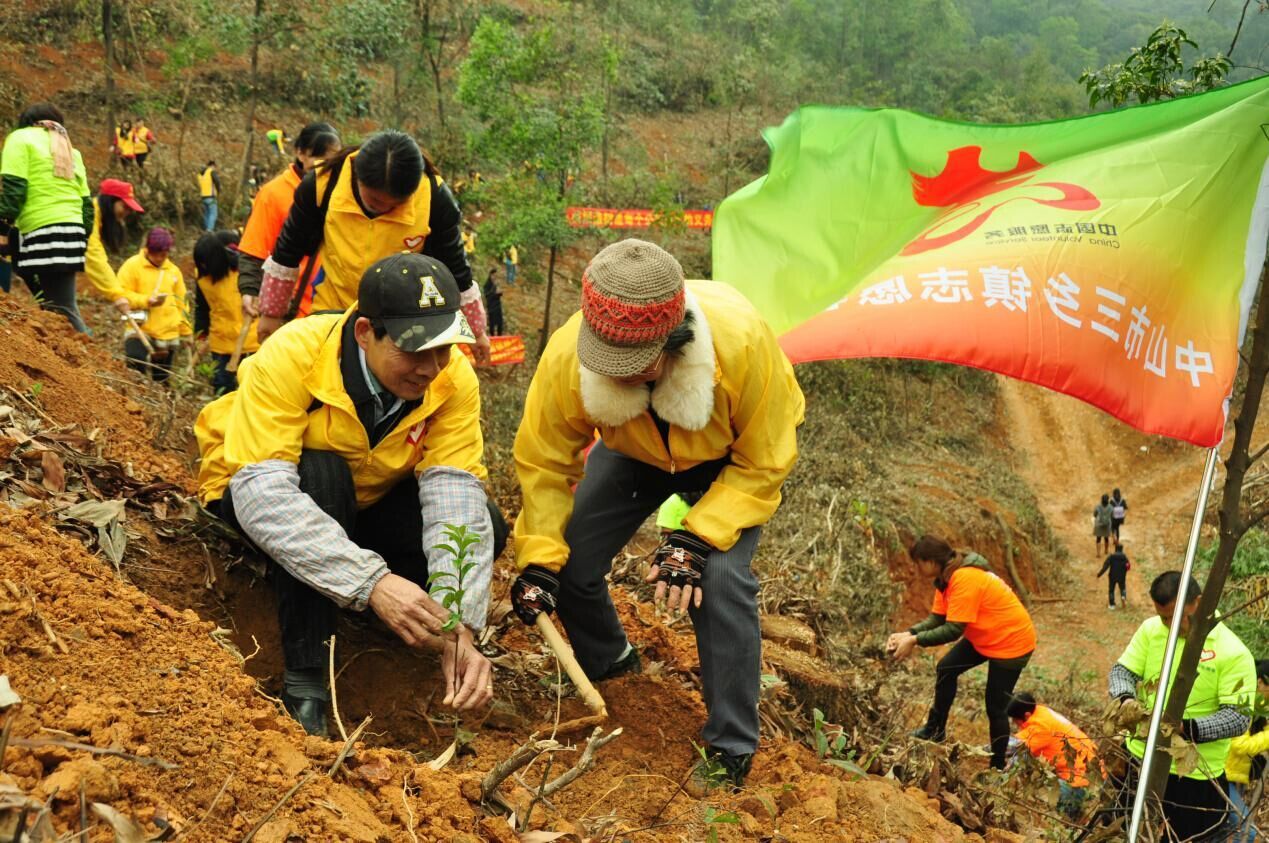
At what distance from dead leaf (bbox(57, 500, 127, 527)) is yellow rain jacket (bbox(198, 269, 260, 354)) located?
11.4ft

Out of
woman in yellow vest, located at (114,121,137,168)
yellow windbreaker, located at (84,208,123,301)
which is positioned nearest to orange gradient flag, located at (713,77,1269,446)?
yellow windbreaker, located at (84,208,123,301)

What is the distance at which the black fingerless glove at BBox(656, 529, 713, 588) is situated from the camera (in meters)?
3.20

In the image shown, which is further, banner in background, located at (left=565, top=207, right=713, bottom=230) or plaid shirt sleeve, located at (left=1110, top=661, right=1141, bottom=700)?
banner in background, located at (left=565, top=207, right=713, bottom=230)

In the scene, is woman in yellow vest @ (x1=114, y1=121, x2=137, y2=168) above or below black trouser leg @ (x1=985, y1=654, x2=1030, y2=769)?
above

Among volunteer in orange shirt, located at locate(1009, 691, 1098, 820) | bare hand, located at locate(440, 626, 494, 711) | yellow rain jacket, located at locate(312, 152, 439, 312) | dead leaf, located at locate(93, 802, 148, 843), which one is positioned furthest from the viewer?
volunteer in orange shirt, located at locate(1009, 691, 1098, 820)

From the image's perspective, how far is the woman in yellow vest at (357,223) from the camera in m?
4.21

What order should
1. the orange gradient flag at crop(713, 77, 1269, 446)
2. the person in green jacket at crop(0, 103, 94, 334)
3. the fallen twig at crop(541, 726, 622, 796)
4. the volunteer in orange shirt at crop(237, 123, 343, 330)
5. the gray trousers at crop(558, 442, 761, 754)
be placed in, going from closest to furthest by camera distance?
the fallen twig at crop(541, 726, 622, 796) < the gray trousers at crop(558, 442, 761, 754) < the orange gradient flag at crop(713, 77, 1269, 446) < the volunteer in orange shirt at crop(237, 123, 343, 330) < the person in green jacket at crop(0, 103, 94, 334)

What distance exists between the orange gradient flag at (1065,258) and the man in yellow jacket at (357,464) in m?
1.96

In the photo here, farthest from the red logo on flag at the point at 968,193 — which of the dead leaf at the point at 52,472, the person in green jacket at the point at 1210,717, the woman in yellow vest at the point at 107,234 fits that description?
the woman in yellow vest at the point at 107,234

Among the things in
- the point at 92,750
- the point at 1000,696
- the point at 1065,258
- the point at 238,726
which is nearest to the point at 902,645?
the point at 1000,696

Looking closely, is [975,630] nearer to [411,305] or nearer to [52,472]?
[411,305]

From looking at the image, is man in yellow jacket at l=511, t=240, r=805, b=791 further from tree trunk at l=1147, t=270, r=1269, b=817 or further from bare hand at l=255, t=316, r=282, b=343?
bare hand at l=255, t=316, r=282, b=343

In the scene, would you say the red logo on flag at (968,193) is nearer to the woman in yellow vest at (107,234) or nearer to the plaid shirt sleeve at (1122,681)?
the plaid shirt sleeve at (1122,681)

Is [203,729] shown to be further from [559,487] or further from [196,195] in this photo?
[196,195]
